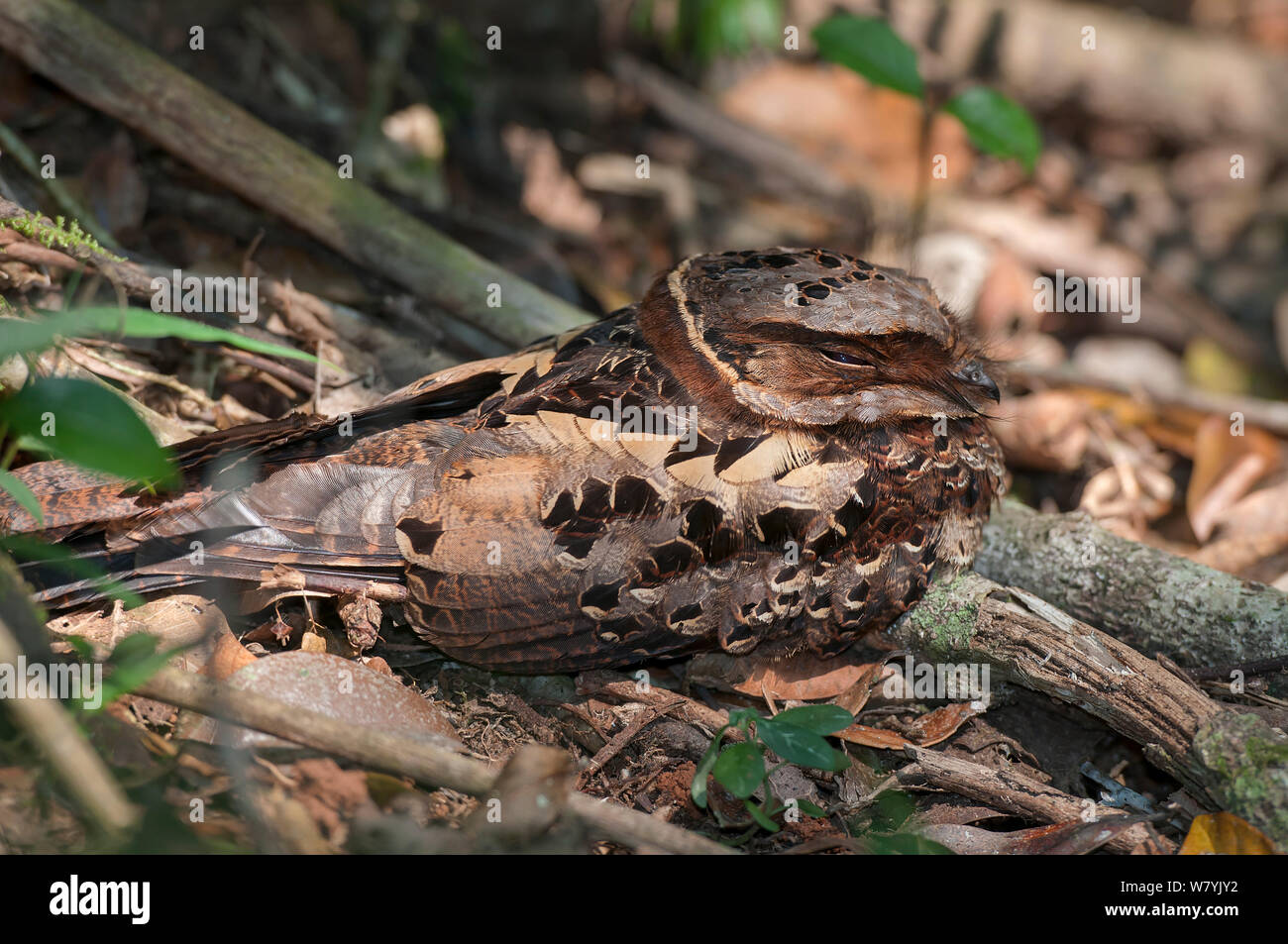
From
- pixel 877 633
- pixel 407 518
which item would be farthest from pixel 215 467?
pixel 877 633

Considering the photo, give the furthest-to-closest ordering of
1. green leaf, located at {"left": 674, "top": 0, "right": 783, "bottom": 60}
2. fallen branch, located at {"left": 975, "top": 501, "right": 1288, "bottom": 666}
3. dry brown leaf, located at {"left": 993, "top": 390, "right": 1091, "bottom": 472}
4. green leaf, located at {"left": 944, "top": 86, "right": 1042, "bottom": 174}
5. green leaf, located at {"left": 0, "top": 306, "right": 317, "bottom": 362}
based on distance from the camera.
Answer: green leaf, located at {"left": 674, "top": 0, "right": 783, "bottom": 60}
dry brown leaf, located at {"left": 993, "top": 390, "right": 1091, "bottom": 472}
green leaf, located at {"left": 944, "top": 86, "right": 1042, "bottom": 174}
fallen branch, located at {"left": 975, "top": 501, "right": 1288, "bottom": 666}
green leaf, located at {"left": 0, "top": 306, "right": 317, "bottom": 362}

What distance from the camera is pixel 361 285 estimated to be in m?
4.38

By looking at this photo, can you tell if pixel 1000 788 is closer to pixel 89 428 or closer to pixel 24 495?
pixel 89 428

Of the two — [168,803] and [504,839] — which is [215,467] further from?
[504,839]

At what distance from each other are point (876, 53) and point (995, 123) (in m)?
0.62

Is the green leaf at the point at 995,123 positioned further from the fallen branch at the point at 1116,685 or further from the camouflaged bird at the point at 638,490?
the fallen branch at the point at 1116,685

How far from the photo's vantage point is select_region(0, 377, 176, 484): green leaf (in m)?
2.03

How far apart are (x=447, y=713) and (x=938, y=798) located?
1502 millimetres

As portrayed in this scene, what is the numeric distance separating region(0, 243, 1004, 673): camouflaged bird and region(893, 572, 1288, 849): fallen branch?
20 cm

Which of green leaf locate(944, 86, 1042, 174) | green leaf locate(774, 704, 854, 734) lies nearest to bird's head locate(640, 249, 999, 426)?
green leaf locate(774, 704, 854, 734)

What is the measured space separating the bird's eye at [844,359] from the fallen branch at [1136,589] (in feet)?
3.82

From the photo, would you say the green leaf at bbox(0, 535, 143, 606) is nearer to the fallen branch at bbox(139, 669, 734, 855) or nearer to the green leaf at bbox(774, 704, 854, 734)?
the fallen branch at bbox(139, 669, 734, 855)

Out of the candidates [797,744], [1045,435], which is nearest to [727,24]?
[1045,435]

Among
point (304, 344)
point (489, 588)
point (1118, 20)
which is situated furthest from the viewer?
point (1118, 20)
